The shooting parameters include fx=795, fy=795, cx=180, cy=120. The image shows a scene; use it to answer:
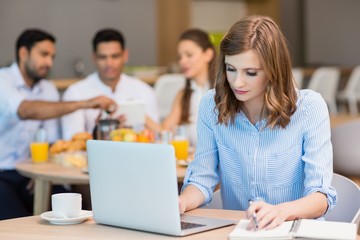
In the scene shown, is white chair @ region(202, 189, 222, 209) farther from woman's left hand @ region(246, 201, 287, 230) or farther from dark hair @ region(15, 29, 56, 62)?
dark hair @ region(15, 29, 56, 62)

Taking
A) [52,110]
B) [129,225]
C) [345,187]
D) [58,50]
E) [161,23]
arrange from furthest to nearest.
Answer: [161,23] < [58,50] < [52,110] < [345,187] < [129,225]

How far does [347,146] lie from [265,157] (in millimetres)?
1756

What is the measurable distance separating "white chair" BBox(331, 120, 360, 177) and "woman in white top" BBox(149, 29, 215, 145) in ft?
2.50

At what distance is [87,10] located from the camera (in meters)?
7.99

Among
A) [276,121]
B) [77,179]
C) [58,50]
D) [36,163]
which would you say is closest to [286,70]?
[276,121]

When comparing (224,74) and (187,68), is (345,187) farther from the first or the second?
(187,68)

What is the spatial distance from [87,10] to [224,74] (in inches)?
232

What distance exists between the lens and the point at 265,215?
6.20 feet

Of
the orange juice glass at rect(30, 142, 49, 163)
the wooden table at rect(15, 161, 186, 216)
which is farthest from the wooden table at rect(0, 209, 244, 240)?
the orange juice glass at rect(30, 142, 49, 163)

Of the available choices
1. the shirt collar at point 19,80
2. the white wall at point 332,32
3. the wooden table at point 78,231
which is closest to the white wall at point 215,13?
the white wall at point 332,32

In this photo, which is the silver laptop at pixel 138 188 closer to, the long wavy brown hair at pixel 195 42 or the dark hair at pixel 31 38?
the long wavy brown hair at pixel 195 42

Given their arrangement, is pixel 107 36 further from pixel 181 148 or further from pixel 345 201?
pixel 345 201

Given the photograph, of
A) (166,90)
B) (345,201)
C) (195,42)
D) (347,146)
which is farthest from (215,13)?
(345,201)

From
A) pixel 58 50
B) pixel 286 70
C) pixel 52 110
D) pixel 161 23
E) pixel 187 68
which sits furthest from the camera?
pixel 161 23
